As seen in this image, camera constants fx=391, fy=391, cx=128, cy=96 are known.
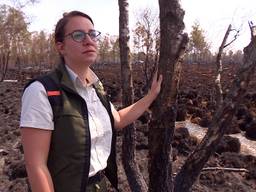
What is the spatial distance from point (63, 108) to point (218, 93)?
5.22 meters

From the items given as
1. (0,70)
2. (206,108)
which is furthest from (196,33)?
(206,108)

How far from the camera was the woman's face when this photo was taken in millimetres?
1978

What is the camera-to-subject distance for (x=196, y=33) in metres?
42.8

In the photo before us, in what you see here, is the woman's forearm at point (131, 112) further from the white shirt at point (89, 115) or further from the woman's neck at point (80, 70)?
the woman's neck at point (80, 70)

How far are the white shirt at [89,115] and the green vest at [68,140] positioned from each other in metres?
0.05

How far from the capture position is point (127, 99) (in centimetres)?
439

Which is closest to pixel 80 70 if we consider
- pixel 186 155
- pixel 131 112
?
pixel 131 112

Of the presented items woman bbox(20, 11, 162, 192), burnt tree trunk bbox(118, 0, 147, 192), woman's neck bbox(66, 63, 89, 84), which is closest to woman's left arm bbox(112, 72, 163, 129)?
woman bbox(20, 11, 162, 192)

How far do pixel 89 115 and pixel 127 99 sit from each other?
2.42m

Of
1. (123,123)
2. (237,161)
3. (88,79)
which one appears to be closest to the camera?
(88,79)

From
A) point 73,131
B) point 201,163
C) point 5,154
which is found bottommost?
point 5,154

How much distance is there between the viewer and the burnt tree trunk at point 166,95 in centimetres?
254

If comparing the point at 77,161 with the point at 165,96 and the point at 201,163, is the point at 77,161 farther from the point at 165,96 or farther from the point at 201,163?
the point at 201,163

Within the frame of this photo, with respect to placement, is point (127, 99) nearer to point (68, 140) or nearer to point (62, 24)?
point (62, 24)
